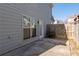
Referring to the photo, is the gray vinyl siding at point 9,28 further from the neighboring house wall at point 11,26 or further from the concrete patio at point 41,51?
the concrete patio at point 41,51

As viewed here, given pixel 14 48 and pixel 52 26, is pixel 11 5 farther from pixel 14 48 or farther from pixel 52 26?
pixel 52 26

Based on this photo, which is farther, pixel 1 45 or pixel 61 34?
pixel 61 34

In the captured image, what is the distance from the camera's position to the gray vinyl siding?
6164mm

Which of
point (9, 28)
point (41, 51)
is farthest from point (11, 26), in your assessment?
point (41, 51)

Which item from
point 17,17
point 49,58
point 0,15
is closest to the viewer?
point 49,58

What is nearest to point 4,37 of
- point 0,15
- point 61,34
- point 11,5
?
point 0,15

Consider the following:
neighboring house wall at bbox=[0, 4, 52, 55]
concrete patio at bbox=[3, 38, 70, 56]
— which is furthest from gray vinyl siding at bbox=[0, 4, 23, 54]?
concrete patio at bbox=[3, 38, 70, 56]

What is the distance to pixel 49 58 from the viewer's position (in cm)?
543

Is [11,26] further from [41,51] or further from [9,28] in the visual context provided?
[41,51]

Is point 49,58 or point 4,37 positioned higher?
point 4,37

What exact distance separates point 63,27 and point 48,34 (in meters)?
1.90

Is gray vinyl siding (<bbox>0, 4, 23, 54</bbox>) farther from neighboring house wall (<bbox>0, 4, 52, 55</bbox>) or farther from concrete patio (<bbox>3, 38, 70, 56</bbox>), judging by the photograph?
concrete patio (<bbox>3, 38, 70, 56</bbox>)

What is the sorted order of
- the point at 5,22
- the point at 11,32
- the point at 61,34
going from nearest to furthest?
1. the point at 5,22
2. the point at 11,32
3. the point at 61,34

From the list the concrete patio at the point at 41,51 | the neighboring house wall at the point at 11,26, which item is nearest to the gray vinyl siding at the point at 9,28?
the neighboring house wall at the point at 11,26
